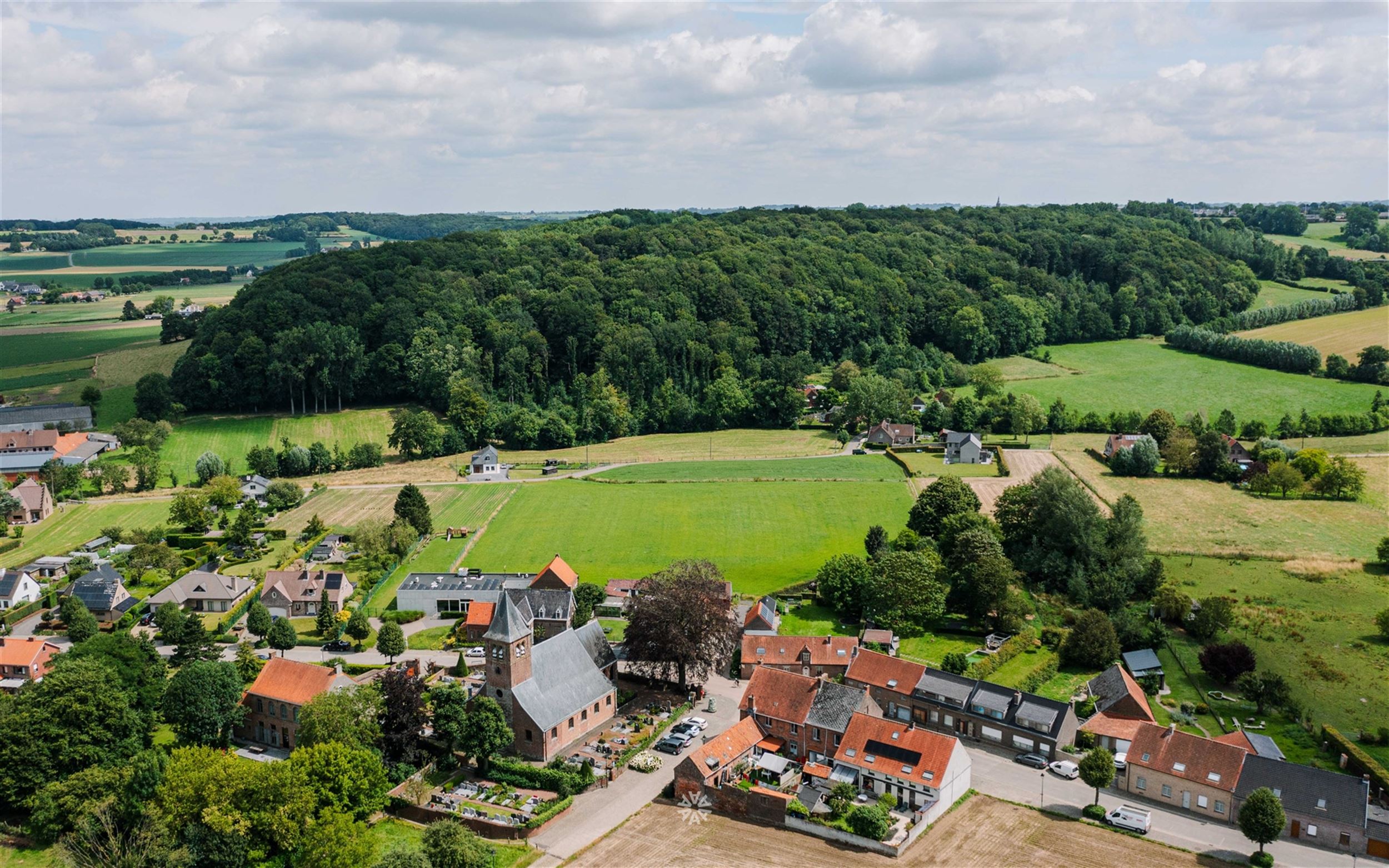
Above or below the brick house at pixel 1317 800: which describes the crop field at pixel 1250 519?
above

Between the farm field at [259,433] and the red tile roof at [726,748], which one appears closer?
the red tile roof at [726,748]

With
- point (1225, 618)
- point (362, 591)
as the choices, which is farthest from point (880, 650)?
point (362, 591)

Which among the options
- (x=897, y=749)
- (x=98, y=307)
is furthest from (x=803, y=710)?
(x=98, y=307)

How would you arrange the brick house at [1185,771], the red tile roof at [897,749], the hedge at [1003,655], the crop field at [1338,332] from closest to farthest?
the brick house at [1185,771], the red tile roof at [897,749], the hedge at [1003,655], the crop field at [1338,332]

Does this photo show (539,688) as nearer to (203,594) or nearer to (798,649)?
(798,649)

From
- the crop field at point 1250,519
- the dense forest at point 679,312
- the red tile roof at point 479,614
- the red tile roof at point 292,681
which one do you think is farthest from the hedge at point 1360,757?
the dense forest at point 679,312

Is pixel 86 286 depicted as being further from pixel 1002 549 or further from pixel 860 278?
pixel 1002 549

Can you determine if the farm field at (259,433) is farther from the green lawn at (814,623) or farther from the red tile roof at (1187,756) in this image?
the red tile roof at (1187,756)
